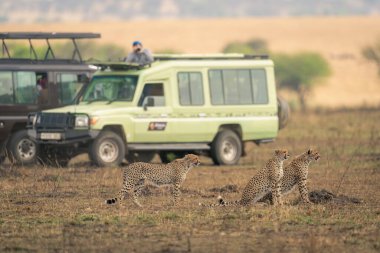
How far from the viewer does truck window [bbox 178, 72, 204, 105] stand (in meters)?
23.5

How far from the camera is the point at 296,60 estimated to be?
80.2 m

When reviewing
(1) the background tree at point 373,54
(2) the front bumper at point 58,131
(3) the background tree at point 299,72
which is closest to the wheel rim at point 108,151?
(2) the front bumper at point 58,131

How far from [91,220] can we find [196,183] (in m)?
5.42

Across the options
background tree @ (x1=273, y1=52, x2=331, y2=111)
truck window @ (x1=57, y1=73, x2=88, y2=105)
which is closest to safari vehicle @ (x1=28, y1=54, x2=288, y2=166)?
truck window @ (x1=57, y1=73, x2=88, y2=105)

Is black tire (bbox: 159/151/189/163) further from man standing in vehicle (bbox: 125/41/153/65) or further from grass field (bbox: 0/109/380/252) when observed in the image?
grass field (bbox: 0/109/380/252)

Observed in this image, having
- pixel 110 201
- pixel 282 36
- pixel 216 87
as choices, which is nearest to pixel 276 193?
pixel 110 201

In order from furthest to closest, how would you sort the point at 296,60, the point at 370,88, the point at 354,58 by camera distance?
1. the point at 354,58
2. the point at 370,88
3. the point at 296,60

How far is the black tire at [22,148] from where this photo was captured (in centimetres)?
2291

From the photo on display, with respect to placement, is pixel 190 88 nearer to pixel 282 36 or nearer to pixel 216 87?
pixel 216 87

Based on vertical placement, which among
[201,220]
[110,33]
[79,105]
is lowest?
[201,220]

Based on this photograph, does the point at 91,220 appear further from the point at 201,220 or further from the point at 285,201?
the point at 285,201

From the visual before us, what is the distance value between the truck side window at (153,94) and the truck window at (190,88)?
448 mm

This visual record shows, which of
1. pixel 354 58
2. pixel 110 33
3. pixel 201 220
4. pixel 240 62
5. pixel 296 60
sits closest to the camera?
pixel 201 220

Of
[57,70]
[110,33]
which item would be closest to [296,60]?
[110,33]
